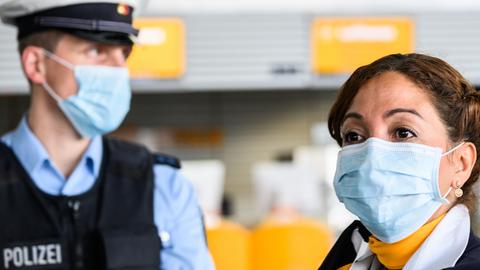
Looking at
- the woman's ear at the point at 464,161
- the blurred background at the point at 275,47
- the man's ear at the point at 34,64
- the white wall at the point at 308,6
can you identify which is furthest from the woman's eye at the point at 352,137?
the white wall at the point at 308,6

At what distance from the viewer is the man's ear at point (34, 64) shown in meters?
2.53

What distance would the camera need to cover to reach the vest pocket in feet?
7.87

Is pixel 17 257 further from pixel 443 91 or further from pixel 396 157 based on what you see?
pixel 443 91

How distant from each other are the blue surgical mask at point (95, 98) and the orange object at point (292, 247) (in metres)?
2.38

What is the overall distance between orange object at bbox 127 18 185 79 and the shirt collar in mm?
2635

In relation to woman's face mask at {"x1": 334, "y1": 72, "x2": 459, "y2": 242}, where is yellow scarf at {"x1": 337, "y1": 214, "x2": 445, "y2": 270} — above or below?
below

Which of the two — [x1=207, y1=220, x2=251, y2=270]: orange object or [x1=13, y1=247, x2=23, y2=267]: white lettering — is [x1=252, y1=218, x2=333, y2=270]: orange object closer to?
[x1=207, y1=220, x2=251, y2=270]: orange object

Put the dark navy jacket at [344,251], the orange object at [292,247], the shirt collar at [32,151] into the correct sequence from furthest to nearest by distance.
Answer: the orange object at [292,247] → the shirt collar at [32,151] → the dark navy jacket at [344,251]

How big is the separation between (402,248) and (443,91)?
11.8 inches

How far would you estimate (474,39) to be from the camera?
5.17 metres

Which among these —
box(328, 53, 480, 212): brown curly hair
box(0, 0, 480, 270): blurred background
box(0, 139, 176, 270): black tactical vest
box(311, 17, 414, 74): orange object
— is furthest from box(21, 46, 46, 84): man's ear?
box(311, 17, 414, 74): orange object

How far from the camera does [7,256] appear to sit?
2365 millimetres

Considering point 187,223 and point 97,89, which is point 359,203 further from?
point 97,89

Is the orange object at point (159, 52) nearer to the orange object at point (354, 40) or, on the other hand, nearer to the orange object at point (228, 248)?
the orange object at point (354, 40)
